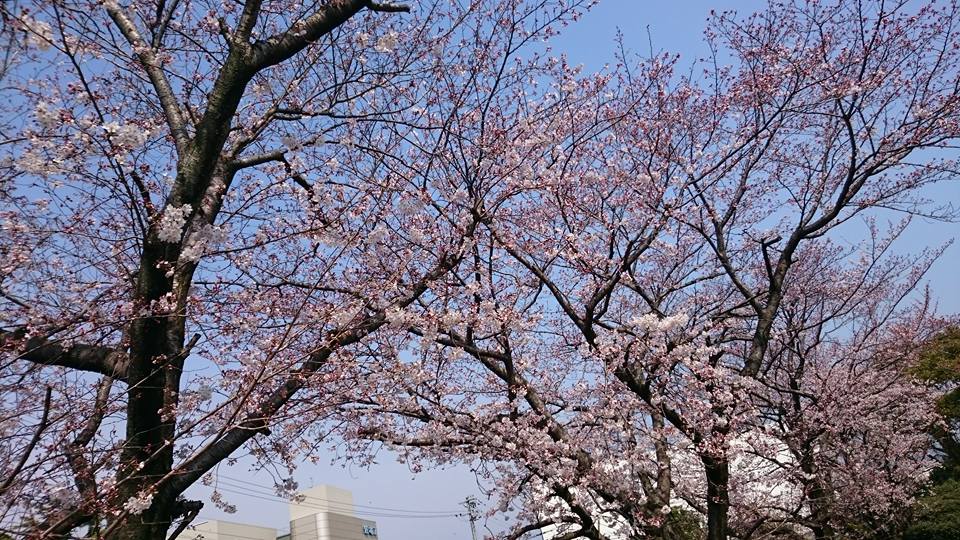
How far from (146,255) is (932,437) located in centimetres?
1786

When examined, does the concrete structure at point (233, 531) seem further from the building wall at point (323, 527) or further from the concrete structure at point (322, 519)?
the building wall at point (323, 527)

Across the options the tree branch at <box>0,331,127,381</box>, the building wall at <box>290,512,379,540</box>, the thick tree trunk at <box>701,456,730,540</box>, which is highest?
the tree branch at <box>0,331,127,381</box>

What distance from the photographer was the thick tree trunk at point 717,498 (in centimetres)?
714

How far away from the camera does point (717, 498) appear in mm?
7145

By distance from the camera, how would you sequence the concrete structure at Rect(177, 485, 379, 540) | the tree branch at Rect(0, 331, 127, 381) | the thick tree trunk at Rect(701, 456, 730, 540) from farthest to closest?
the concrete structure at Rect(177, 485, 379, 540) → the thick tree trunk at Rect(701, 456, 730, 540) → the tree branch at Rect(0, 331, 127, 381)

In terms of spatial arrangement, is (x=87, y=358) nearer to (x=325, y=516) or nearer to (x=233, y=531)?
(x=233, y=531)

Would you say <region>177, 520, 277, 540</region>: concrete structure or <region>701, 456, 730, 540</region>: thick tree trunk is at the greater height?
<region>701, 456, 730, 540</region>: thick tree trunk

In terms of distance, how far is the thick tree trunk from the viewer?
7.14 metres

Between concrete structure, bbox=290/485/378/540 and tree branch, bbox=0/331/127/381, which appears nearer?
tree branch, bbox=0/331/127/381

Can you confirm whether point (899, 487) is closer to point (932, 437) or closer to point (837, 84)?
point (932, 437)

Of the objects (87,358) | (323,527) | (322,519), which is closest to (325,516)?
(322,519)

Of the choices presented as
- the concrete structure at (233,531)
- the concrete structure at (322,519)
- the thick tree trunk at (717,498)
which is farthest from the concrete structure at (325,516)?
the thick tree trunk at (717,498)

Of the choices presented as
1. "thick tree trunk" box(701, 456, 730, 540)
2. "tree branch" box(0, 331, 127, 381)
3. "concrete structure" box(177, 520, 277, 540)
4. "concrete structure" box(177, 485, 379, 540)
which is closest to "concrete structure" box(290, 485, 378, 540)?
"concrete structure" box(177, 485, 379, 540)

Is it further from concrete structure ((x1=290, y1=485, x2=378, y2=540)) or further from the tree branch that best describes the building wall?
the tree branch
